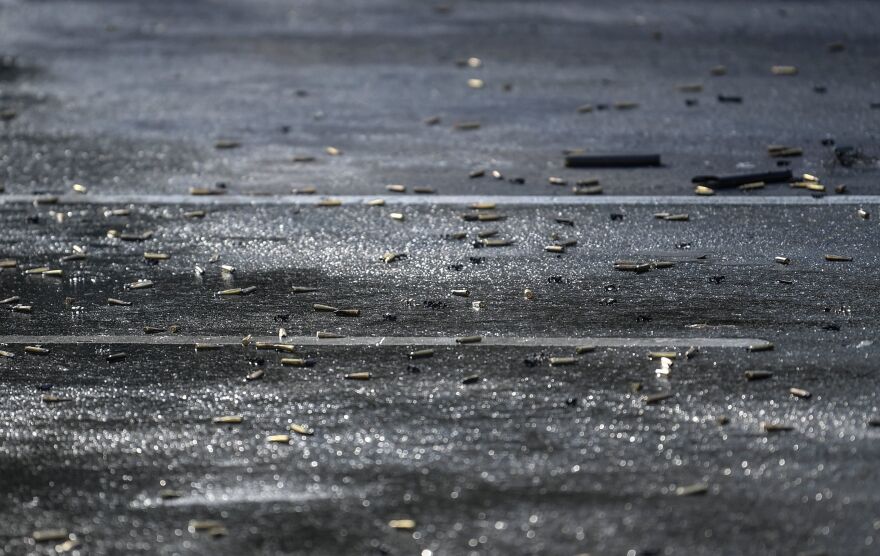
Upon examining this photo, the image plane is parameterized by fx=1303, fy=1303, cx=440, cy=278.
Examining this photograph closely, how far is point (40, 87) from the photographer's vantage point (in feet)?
43.0

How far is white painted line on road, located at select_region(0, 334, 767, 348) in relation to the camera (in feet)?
22.8

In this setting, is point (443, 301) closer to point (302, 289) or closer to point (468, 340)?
point (468, 340)

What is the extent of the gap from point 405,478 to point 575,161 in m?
5.00

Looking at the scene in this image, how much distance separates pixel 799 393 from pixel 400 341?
83.5 inches

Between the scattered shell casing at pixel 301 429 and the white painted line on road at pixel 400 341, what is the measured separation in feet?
3.27

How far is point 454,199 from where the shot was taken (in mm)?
9492

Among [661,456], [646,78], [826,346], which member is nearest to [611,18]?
[646,78]

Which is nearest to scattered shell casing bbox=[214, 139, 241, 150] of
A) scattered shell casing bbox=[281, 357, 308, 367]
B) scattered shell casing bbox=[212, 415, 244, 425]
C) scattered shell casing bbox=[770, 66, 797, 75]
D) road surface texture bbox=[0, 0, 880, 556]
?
road surface texture bbox=[0, 0, 880, 556]

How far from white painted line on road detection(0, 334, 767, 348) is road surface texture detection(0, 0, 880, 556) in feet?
0.07

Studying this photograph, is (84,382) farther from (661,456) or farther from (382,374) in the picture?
(661,456)

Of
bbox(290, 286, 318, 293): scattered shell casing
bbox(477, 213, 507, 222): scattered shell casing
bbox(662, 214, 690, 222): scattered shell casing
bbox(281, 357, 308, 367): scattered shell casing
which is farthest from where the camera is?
bbox(477, 213, 507, 222): scattered shell casing

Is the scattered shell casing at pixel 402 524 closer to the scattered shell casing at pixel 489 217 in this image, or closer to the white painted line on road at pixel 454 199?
the scattered shell casing at pixel 489 217

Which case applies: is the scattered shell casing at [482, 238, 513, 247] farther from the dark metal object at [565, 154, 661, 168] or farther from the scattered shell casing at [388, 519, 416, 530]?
the scattered shell casing at [388, 519, 416, 530]

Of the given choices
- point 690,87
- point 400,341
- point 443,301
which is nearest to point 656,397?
point 400,341
